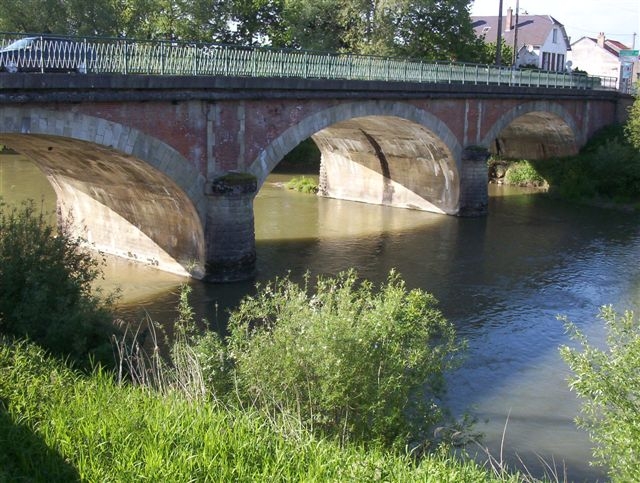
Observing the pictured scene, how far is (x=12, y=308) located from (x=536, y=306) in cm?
1263

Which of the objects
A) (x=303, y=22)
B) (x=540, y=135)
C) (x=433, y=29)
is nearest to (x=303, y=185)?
(x=303, y=22)

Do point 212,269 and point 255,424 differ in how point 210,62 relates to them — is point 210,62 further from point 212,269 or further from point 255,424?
point 255,424

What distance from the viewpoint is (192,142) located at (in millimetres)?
18297

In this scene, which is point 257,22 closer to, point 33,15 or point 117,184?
point 33,15

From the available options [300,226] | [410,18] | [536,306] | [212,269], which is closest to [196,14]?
[410,18]

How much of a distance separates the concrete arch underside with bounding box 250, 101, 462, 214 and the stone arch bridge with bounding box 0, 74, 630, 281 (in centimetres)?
10

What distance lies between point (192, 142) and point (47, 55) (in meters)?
4.30

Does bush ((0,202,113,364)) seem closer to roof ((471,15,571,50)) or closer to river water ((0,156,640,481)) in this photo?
river water ((0,156,640,481))

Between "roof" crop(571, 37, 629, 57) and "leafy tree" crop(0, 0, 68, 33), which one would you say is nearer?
A: "leafy tree" crop(0, 0, 68, 33)

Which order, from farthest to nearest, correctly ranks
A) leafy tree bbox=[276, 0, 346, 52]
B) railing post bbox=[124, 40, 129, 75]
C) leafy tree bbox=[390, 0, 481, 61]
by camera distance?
leafy tree bbox=[276, 0, 346, 52]
leafy tree bbox=[390, 0, 481, 61]
railing post bbox=[124, 40, 129, 75]

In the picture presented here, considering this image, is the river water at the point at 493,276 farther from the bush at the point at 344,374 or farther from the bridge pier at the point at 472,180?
the bush at the point at 344,374

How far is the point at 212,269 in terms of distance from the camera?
18.9 metres

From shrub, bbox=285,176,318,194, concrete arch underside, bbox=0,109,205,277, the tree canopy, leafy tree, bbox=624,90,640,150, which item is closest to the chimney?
the tree canopy

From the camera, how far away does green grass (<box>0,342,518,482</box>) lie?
7.29 metres
